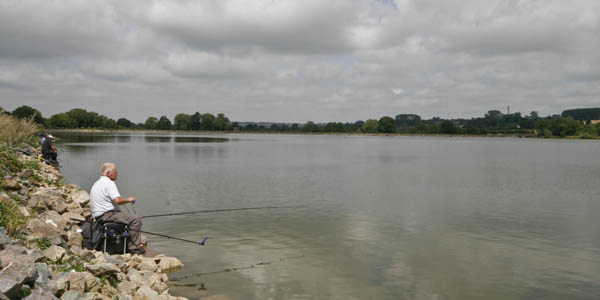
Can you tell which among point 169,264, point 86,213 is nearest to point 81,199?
point 86,213

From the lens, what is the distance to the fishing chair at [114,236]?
8.94m

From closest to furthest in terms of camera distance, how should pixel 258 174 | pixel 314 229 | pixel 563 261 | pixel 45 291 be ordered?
pixel 45 291
pixel 563 261
pixel 314 229
pixel 258 174

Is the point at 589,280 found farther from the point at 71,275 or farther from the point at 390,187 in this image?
the point at 390,187

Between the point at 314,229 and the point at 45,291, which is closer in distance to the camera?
the point at 45,291

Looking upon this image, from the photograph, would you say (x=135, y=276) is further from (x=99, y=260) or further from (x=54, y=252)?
(x=54, y=252)

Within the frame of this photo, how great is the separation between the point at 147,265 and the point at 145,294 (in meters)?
1.81

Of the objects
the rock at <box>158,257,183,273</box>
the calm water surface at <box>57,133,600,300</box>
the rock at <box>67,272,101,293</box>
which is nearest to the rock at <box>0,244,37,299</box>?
the rock at <box>67,272,101,293</box>

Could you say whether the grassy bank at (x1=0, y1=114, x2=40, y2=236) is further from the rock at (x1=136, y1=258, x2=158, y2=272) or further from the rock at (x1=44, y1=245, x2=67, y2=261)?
the rock at (x1=136, y1=258, x2=158, y2=272)

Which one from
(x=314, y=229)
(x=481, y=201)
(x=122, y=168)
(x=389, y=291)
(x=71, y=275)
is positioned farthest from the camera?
(x=122, y=168)

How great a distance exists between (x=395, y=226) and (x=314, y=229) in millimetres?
2863

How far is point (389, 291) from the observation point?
8523mm

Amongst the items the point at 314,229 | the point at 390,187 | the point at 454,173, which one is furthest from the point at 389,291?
the point at 454,173

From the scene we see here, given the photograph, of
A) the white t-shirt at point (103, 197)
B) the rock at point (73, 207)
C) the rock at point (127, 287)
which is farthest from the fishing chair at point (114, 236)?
the rock at point (73, 207)

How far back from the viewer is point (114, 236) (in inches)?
352
